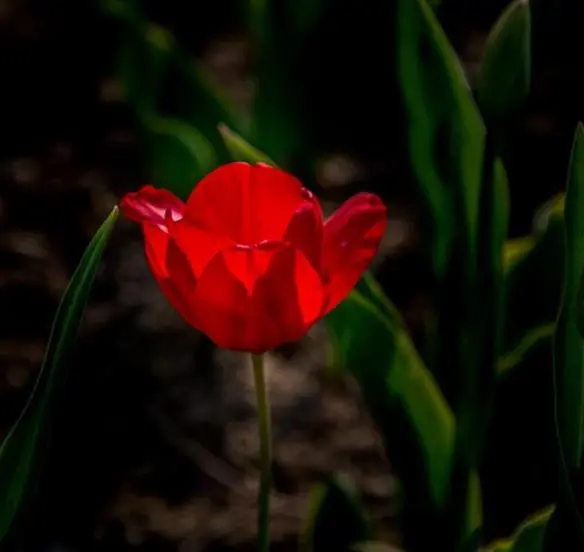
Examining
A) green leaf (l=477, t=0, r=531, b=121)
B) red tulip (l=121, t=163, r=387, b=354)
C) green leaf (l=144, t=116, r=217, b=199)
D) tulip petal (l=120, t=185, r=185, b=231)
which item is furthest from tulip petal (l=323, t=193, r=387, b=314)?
green leaf (l=144, t=116, r=217, b=199)

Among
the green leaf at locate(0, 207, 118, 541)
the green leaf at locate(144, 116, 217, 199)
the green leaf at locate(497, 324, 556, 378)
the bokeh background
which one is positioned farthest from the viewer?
the green leaf at locate(144, 116, 217, 199)

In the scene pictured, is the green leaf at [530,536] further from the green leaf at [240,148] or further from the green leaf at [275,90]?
the green leaf at [275,90]

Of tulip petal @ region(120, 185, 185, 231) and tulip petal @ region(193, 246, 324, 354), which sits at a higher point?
tulip petal @ region(120, 185, 185, 231)

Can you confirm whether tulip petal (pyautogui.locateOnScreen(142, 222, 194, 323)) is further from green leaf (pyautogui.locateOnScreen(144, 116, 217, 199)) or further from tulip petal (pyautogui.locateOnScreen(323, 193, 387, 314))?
green leaf (pyautogui.locateOnScreen(144, 116, 217, 199))

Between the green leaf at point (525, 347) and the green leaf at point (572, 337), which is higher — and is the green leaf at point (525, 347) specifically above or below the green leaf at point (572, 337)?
below

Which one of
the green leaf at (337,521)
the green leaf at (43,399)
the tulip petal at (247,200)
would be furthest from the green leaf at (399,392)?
the green leaf at (43,399)

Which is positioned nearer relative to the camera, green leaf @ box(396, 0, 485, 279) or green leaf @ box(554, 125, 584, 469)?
green leaf @ box(554, 125, 584, 469)

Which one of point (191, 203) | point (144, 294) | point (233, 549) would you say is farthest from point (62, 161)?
point (191, 203)
